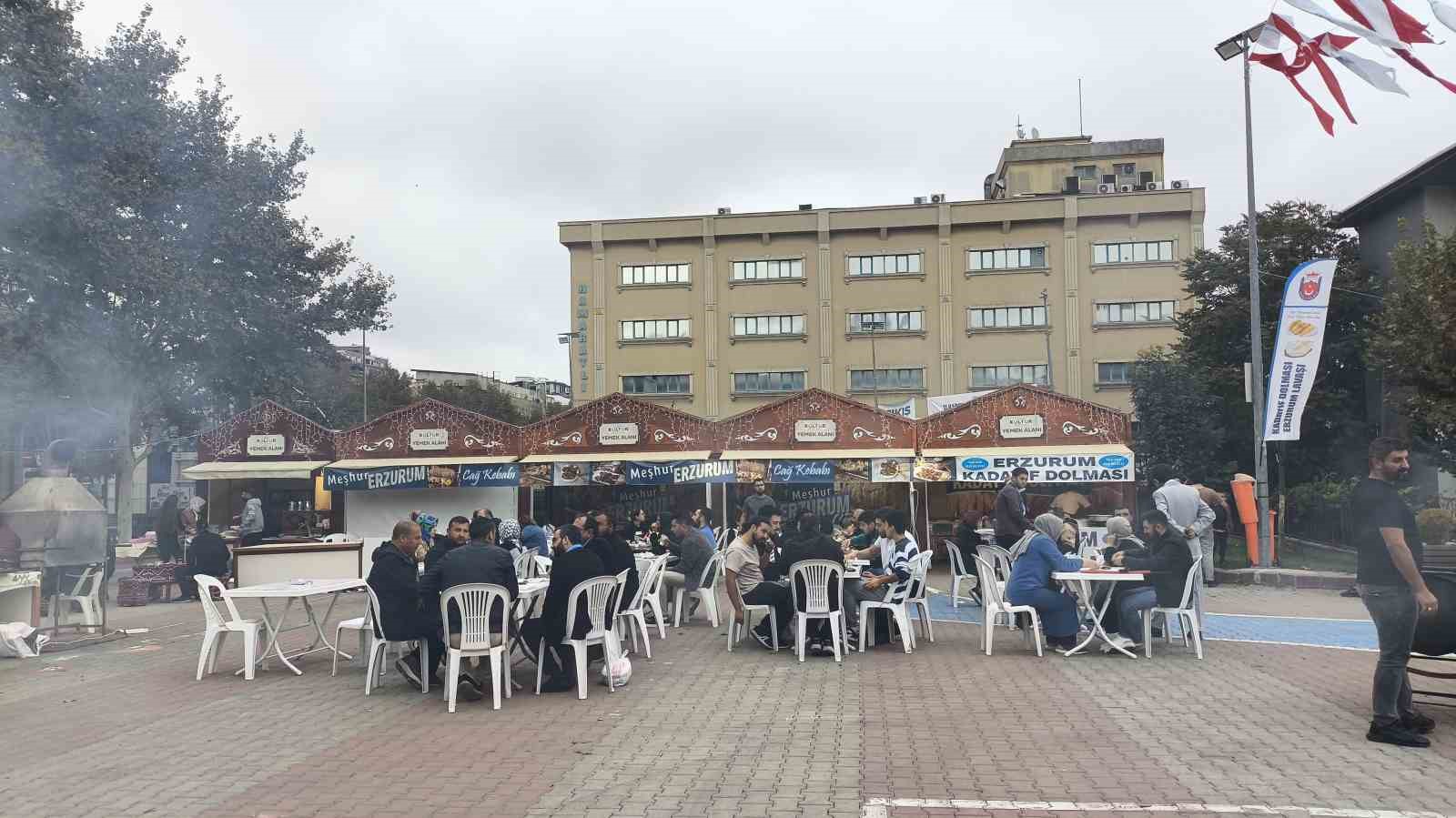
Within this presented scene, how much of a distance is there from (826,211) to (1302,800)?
139 feet

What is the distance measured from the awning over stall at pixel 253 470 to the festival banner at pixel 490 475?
3.21 metres

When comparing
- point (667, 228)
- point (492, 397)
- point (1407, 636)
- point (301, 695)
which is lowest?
point (301, 695)

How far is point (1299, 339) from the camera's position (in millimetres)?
17844

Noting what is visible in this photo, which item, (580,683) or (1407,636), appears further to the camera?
(580,683)

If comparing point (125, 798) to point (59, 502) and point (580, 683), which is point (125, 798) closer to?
point (580, 683)

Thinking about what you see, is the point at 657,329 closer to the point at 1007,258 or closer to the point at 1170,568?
the point at 1007,258

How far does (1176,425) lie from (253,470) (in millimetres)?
21422

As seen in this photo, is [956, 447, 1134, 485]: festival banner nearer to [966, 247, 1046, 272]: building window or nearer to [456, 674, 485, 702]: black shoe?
[456, 674, 485, 702]: black shoe

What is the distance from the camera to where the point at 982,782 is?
18.9ft

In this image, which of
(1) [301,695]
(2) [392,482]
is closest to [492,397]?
(2) [392,482]

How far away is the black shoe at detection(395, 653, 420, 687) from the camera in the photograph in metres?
8.90

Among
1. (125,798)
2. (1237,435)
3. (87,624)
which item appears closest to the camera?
(125,798)

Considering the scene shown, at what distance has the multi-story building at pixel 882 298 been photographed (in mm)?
45000

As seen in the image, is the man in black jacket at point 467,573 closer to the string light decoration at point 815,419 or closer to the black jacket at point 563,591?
the black jacket at point 563,591
